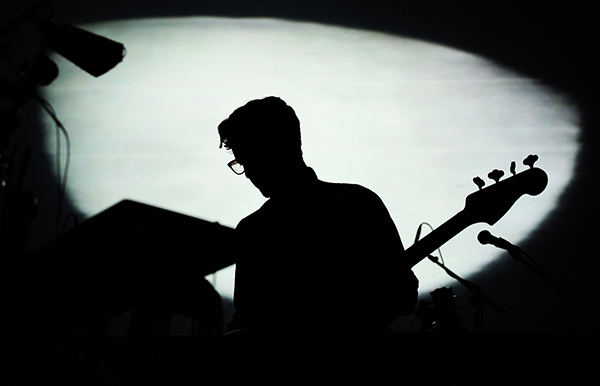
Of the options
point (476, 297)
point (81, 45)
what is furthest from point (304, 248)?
point (81, 45)

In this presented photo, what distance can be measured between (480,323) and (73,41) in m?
2.89

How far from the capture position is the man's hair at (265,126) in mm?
1551

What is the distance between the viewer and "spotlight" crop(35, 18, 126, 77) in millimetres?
2320

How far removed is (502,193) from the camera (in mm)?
1880

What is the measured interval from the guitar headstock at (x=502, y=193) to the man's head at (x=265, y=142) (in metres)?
0.89

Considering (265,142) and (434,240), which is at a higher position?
(265,142)

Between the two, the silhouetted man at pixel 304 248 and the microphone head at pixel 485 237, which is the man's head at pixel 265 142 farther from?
the microphone head at pixel 485 237

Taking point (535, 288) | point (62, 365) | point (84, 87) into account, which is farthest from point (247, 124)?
point (84, 87)

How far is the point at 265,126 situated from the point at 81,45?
1.48m

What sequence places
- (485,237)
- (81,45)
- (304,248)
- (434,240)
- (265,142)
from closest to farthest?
(304,248) → (265,142) → (434,240) → (485,237) → (81,45)

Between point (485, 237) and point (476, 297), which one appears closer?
point (485, 237)

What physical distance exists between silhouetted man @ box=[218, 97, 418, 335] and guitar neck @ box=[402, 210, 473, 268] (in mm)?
438

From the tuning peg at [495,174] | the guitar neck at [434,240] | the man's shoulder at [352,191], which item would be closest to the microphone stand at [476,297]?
the guitar neck at [434,240]

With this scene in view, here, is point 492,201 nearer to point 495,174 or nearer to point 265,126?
point 495,174
